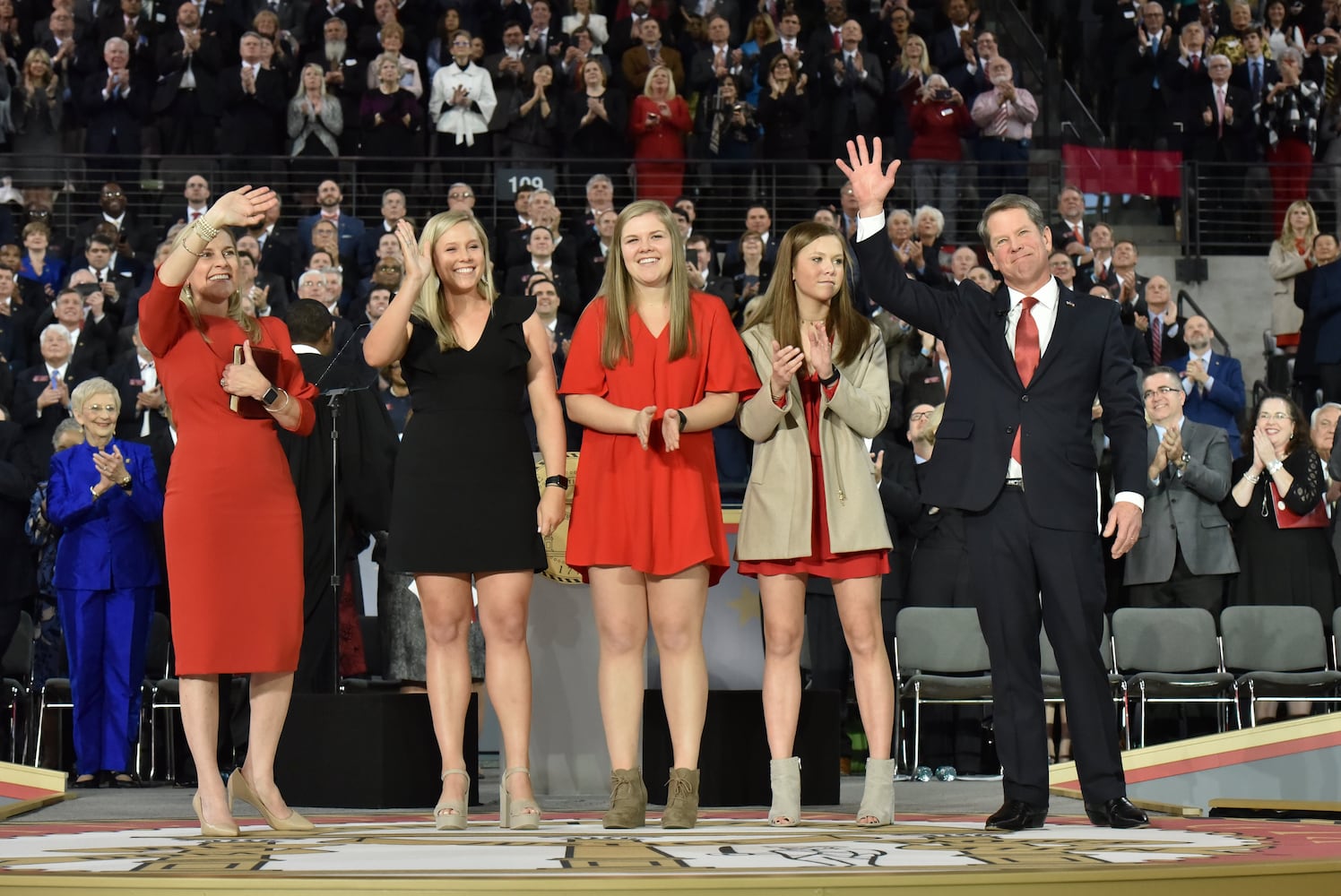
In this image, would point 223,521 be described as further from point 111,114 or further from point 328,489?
point 111,114

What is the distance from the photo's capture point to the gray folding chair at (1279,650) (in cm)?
861

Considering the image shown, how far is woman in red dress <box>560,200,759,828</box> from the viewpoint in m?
4.95

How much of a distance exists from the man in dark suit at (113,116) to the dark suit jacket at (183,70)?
0.17 m

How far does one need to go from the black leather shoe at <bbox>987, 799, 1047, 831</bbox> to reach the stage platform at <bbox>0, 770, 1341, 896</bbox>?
0.18 ft

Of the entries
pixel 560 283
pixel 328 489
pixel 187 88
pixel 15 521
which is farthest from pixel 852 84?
A: pixel 328 489

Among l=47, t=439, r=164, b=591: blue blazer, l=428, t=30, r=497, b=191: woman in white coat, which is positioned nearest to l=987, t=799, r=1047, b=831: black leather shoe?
l=47, t=439, r=164, b=591: blue blazer

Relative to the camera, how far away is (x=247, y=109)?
1312 centimetres

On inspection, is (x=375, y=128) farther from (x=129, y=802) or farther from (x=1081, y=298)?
(x=1081, y=298)

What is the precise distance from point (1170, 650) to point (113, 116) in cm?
867

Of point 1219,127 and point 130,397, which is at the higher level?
point 1219,127

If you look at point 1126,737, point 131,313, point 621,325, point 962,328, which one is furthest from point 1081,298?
point 131,313

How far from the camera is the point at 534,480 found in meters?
5.08

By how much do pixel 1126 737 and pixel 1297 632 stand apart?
103cm

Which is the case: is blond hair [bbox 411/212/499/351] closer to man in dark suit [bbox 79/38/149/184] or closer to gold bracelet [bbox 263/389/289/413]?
gold bracelet [bbox 263/389/289/413]
